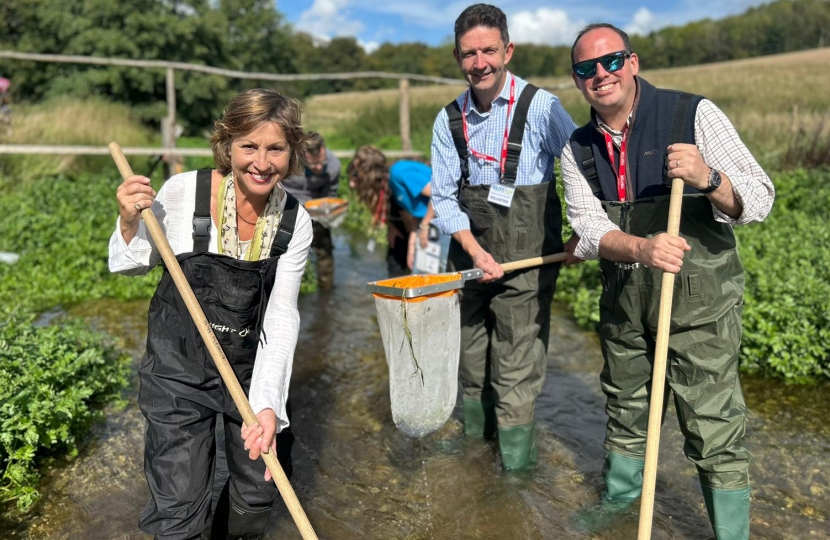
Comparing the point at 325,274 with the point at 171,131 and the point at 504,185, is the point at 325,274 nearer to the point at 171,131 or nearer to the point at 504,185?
the point at 171,131

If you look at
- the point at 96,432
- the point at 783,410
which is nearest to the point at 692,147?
the point at 783,410

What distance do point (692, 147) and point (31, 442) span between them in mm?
3311

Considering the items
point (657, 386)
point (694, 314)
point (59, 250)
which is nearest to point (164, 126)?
point (59, 250)

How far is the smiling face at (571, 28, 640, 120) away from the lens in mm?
2697

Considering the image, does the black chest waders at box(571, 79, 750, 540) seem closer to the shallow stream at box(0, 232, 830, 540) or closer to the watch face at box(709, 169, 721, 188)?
the watch face at box(709, 169, 721, 188)

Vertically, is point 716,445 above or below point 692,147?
below

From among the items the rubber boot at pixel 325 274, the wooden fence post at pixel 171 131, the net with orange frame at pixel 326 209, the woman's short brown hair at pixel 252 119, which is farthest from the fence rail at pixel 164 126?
the woman's short brown hair at pixel 252 119

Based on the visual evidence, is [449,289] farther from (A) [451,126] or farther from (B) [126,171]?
(B) [126,171]

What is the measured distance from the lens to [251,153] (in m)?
2.50

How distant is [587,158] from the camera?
291 cm

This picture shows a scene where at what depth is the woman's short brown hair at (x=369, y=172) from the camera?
20.7ft

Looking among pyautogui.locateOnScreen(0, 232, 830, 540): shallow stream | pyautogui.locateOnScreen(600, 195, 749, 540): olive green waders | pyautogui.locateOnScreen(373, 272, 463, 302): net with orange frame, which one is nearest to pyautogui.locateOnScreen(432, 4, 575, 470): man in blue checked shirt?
pyautogui.locateOnScreen(373, 272, 463, 302): net with orange frame

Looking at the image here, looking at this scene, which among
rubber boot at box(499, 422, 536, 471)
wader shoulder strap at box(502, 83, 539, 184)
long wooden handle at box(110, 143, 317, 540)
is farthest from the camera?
rubber boot at box(499, 422, 536, 471)

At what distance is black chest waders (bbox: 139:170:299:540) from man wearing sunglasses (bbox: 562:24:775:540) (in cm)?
128
